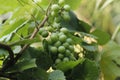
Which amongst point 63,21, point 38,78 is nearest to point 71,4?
point 63,21

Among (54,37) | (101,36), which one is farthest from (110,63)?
(54,37)

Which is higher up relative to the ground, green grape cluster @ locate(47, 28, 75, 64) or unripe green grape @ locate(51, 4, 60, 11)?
unripe green grape @ locate(51, 4, 60, 11)

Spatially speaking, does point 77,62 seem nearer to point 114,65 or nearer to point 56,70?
point 56,70

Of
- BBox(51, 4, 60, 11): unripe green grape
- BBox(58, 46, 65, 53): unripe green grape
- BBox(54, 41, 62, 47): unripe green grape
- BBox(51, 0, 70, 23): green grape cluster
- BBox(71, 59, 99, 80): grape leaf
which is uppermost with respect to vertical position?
BBox(51, 4, 60, 11): unripe green grape

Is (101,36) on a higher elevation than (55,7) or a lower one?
lower

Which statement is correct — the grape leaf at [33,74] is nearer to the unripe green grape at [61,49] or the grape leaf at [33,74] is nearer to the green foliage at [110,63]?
the unripe green grape at [61,49]

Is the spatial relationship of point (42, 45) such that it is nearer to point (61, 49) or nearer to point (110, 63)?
point (61, 49)

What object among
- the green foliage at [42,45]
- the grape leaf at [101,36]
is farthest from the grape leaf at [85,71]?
the grape leaf at [101,36]

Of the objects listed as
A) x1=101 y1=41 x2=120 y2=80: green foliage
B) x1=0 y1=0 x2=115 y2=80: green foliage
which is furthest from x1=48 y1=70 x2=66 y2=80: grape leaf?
x1=101 y1=41 x2=120 y2=80: green foliage

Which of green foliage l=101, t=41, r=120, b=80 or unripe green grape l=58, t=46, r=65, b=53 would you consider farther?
green foliage l=101, t=41, r=120, b=80

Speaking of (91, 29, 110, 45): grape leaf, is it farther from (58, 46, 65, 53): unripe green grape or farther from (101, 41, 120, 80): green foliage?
(58, 46, 65, 53): unripe green grape
